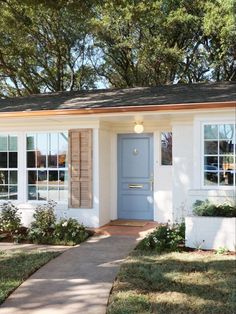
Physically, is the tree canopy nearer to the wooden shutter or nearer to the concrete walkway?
the wooden shutter

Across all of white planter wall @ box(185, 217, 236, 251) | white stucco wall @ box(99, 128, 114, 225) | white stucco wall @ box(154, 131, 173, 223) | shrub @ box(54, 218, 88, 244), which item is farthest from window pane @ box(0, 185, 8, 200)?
white planter wall @ box(185, 217, 236, 251)

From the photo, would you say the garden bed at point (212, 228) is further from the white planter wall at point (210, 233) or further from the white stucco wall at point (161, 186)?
the white stucco wall at point (161, 186)

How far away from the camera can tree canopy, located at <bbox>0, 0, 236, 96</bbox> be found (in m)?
19.9

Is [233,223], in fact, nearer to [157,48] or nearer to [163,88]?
[163,88]

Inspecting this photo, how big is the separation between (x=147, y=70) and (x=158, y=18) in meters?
2.98

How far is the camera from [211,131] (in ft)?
28.3

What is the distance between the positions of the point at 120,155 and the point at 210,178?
282cm

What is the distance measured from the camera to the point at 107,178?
34.3 feet

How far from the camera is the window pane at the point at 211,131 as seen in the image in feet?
28.2

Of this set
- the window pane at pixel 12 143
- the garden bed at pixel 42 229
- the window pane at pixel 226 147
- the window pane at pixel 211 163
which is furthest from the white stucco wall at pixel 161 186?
the window pane at pixel 12 143

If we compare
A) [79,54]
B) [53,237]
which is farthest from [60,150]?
[79,54]

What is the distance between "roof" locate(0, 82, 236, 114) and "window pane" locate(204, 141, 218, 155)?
35.3 inches

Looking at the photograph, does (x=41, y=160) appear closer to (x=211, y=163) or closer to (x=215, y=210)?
(x=211, y=163)

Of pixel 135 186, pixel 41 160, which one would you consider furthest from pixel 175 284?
pixel 41 160
